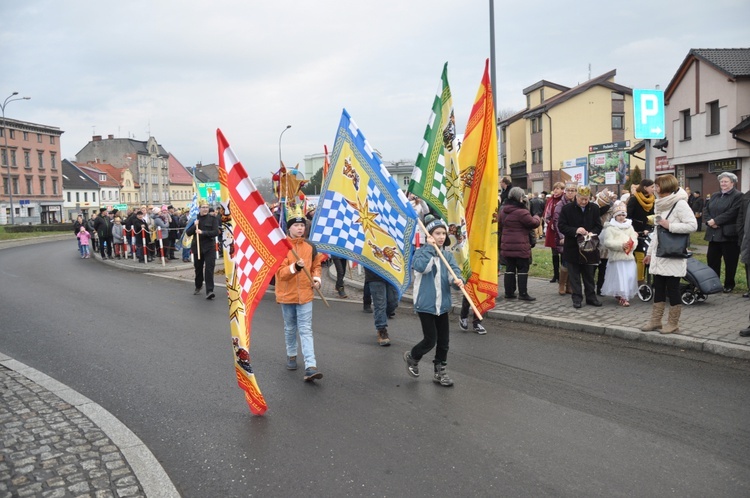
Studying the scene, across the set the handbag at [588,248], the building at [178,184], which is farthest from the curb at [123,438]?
the building at [178,184]

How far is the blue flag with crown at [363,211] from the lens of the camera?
6965mm

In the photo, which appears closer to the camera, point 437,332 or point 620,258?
point 437,332

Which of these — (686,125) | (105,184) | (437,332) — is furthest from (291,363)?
(105,184)

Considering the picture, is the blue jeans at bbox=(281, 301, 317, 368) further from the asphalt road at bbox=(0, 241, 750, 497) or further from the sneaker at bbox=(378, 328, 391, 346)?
the sneaker at bbox=(378, 328, 391, 346)

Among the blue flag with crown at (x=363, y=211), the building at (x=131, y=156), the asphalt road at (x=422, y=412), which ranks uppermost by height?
the building at (x=131, y=156)

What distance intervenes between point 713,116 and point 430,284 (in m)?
27.6

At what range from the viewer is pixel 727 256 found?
33.6ft

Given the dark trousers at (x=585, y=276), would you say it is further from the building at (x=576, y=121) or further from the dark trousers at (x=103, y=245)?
the building at (x=576, y=121)

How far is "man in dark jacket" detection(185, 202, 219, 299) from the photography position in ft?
41.1

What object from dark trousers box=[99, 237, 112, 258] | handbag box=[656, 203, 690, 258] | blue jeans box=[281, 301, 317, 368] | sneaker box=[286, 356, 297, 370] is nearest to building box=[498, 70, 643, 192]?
dark trousers box=[99, 237, 112, 258]

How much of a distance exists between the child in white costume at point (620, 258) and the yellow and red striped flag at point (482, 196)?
2284 mm

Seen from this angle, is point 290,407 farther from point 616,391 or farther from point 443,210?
point 443,210

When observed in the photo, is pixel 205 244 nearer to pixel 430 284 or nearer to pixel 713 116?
pixel 430 284

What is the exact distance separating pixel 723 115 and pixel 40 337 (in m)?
28.3
